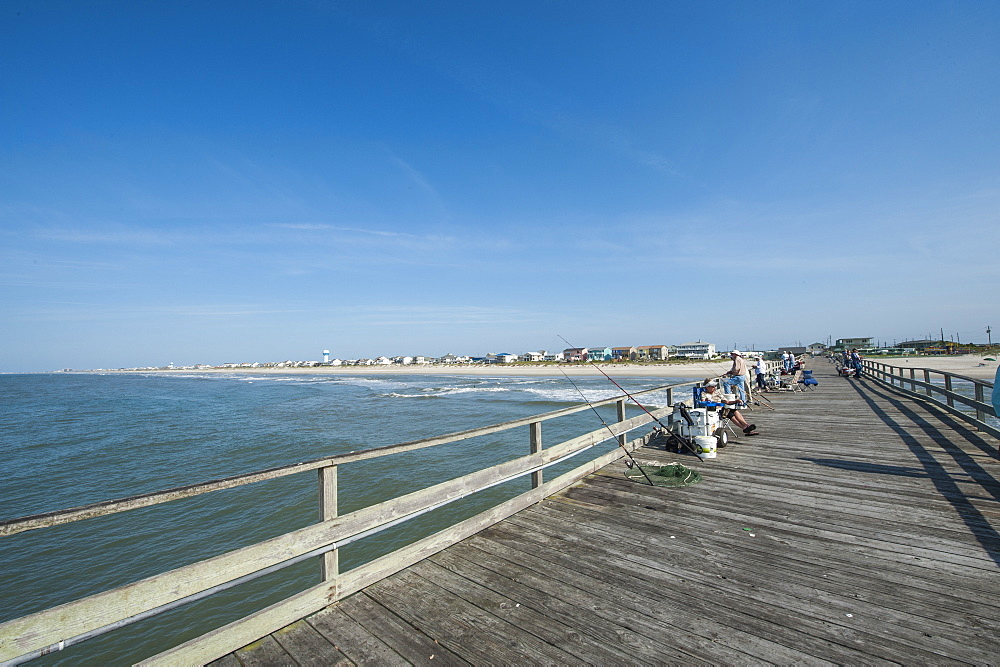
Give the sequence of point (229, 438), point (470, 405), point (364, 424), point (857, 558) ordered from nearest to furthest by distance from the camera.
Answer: point (857, 558) → point (229, 438) → point (364, 424) → point (470, 405)

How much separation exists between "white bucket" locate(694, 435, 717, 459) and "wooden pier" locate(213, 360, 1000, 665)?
1209mm

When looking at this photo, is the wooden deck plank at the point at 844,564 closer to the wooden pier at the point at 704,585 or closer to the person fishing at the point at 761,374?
the wooden pier at the point at 704,585

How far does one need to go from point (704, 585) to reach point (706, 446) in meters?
3.97

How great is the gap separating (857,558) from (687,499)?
5.34 ft

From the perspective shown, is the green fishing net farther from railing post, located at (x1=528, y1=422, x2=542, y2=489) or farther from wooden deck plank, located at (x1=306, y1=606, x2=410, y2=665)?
wooden deck plank, located at (x1=306, y1=606, x2=410, y2=665)

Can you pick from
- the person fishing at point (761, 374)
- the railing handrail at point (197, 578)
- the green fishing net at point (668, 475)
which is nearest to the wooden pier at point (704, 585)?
the green fishing net at point (668, 475)

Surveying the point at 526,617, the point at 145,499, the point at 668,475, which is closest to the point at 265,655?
the point at 145,499

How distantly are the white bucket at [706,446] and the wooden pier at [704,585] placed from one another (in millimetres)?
1209

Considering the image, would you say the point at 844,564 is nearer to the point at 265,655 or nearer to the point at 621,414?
the point at 621,414

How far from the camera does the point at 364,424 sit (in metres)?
20.3

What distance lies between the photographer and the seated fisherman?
7.19m

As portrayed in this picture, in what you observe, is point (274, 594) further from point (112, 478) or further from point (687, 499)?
point (112, 478)

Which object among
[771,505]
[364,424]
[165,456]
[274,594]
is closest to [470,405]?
[364,424]

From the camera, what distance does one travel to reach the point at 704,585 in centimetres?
313
